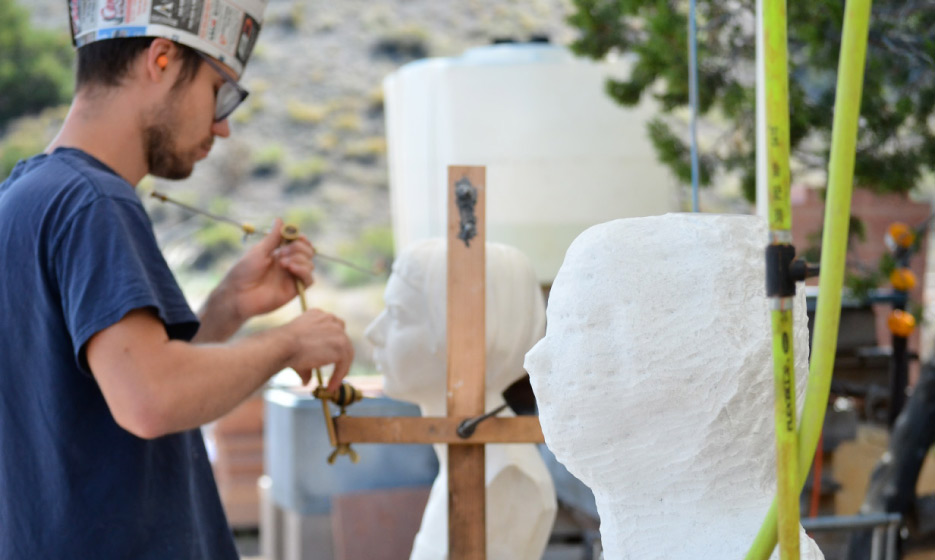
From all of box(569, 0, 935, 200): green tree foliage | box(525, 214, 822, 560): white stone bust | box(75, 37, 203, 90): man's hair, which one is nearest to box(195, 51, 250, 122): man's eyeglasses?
box(75, 37, 203, 90): man's hair

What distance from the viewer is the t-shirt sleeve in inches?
49.8

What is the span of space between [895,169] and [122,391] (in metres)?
1.88

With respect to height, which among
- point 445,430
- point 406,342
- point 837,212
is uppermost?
point 837,212

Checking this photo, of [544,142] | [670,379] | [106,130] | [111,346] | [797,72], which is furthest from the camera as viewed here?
[544,142]

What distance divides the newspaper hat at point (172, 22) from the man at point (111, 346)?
0.7 inches

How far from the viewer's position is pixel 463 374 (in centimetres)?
160

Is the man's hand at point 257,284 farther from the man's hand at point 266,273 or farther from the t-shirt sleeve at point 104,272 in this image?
the t-shirt sleeve at point 104,272

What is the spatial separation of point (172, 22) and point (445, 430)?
2.45 ft

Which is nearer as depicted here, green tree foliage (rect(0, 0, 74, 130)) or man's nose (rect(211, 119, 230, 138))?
man's nose (rect(211, 119, 230, 138))

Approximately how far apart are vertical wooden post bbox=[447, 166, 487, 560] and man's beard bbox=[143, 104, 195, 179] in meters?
0.42

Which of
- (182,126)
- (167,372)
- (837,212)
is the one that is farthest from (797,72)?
(837,212)

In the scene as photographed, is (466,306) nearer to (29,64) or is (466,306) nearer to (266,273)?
(266,273)

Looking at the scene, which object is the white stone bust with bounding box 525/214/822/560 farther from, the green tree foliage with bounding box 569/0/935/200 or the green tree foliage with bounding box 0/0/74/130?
the green tree foliage with bounding box 0/0/74/130

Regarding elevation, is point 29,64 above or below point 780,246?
above
